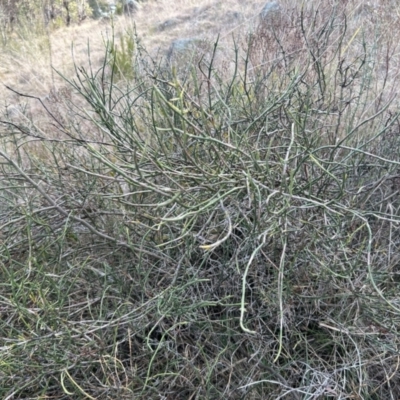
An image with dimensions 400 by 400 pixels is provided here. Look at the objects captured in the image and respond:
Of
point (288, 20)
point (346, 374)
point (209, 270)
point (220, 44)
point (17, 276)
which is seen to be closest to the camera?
point (346, 374)

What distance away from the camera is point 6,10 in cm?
671

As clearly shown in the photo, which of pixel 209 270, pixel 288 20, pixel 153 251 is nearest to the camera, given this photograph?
pixel 209 270

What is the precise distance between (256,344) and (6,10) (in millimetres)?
6571

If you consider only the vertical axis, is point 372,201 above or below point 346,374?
above

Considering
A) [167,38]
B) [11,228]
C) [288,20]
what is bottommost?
[167,38]

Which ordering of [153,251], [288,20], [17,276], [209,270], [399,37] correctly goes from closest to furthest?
[209,270]
[153,251]
[17,276]
[399,37]
[288,20]

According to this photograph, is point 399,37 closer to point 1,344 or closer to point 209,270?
point 209,270

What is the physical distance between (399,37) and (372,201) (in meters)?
1.65

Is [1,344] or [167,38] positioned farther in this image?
[167,38]

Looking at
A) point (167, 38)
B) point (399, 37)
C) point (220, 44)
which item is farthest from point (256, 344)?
point (167, 38)

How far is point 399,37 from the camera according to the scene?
3.11 metres

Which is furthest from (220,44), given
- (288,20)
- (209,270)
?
(209,270)

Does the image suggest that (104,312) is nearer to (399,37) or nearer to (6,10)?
(399,37)

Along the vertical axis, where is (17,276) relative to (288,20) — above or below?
below
